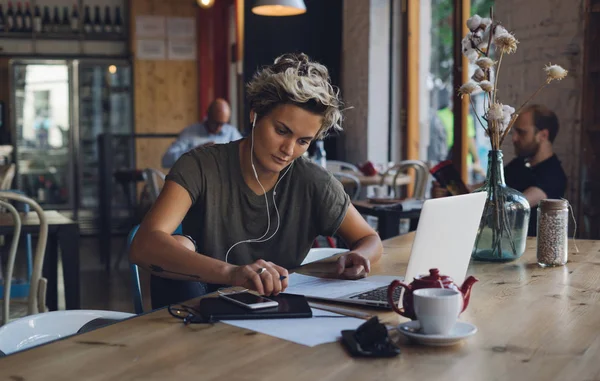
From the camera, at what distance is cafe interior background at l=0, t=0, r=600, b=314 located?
12.9ft

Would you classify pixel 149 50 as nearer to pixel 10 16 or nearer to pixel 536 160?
pixel 10 16

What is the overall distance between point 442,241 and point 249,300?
15.2 inches

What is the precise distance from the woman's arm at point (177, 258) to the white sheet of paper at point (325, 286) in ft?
0.44

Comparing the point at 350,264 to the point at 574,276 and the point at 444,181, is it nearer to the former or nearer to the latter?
the point at 574,276

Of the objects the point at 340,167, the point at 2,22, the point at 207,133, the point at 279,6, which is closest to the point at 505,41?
the point at 279,6

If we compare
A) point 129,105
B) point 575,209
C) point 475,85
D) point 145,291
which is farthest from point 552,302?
point 129,105

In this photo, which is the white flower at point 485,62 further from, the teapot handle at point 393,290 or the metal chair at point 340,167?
the metal chair at point 340,167

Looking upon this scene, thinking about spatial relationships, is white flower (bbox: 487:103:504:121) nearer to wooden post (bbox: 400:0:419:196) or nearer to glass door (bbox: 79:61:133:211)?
wooden post (bbox: 400:0:419:196)

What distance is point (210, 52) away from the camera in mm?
8891

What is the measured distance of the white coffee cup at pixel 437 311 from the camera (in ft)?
3.96

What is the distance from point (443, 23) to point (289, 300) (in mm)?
5709

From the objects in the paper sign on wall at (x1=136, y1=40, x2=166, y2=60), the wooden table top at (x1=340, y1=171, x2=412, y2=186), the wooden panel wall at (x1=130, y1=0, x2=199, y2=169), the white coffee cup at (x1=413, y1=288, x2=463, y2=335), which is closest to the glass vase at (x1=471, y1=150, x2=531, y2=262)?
the white coffee cup at (x1=413, y1=288, x2=463, y2=335)

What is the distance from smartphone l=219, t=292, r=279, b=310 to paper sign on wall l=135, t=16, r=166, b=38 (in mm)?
7562

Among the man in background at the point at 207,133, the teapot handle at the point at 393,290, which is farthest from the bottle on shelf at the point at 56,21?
the teapot handle at the point at 393,290
